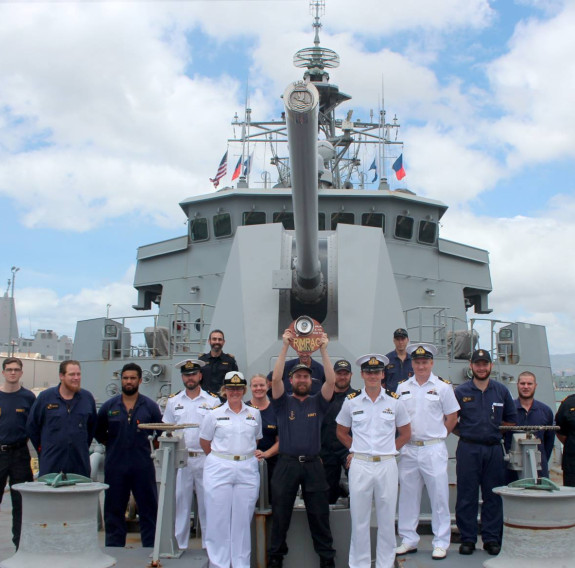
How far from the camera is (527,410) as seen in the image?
183 inches

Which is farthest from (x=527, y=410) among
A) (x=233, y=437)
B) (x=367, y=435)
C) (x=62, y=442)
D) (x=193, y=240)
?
(x=193, y=240)

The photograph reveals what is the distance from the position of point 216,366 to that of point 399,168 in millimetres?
8100

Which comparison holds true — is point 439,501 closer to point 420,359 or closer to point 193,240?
point 420,359

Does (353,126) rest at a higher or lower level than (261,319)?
higher

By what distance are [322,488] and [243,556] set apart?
1.85ft

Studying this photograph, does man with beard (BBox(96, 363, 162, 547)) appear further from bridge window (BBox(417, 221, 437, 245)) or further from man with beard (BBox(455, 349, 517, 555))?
bridge window (BBox(417, 221, 437, 245))

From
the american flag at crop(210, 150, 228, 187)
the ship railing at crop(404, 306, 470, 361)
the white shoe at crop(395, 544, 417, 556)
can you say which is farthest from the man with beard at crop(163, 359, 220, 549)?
the american flag at crop(210, 150, 228, 187)

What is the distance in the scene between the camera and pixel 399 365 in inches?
200

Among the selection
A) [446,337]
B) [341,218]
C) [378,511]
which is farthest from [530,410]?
[341,218]

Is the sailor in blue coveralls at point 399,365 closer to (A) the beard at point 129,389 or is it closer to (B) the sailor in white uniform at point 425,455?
(B) the sailor in white uniform at point 425,455

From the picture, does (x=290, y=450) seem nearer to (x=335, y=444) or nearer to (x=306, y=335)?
(x=335, y=444)

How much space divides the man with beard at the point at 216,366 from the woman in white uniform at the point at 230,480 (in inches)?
49.4

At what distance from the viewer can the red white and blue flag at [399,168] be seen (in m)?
12.5

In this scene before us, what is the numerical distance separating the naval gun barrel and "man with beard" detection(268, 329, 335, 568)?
51.5 inches
